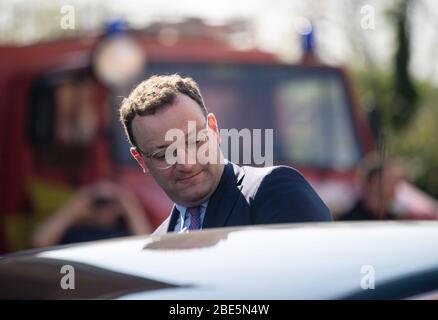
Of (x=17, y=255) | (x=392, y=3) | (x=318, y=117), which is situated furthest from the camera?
(x=392, y=3)

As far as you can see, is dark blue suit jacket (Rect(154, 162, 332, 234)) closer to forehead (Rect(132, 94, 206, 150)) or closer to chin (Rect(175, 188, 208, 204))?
chin (Rect(175, 188, 208, 204))

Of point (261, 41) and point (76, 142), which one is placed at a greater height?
point (261, 41)

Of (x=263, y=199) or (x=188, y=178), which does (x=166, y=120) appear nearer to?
(x=188, y=178)

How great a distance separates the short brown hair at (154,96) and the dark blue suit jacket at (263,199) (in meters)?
0.15

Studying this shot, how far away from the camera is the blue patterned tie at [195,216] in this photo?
1863 millimetres

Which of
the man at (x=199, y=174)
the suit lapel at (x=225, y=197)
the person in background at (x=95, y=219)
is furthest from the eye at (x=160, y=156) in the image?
the person in background at (x=95, y=219)

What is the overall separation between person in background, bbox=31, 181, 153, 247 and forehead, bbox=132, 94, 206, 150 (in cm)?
327

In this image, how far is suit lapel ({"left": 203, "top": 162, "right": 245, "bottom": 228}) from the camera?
71.6 inches

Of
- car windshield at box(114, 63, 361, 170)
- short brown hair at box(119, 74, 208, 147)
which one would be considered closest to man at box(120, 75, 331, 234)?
short brown hair at box(119, 74, 208, 147)

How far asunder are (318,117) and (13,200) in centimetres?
209

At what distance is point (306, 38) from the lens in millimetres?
7492

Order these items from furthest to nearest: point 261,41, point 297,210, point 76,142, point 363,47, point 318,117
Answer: point 363,47
point 261,41
point 318,117
point 76,142
point 297,210

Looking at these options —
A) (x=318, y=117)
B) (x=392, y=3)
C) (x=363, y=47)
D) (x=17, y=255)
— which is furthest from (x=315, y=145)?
(x=363, y=47)

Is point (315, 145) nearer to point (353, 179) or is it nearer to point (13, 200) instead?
point (353, 179)
